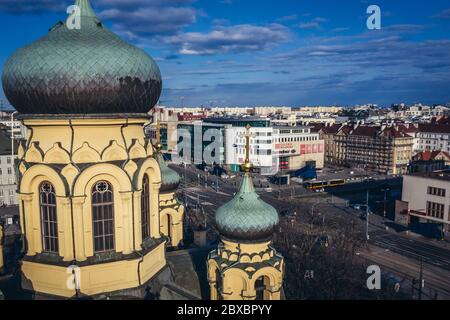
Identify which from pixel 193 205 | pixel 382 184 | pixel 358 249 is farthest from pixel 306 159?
pixel 358 249

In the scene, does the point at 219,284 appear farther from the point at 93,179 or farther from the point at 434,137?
the point at 434,137

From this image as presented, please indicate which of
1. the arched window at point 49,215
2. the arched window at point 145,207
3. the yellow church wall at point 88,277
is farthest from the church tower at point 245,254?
the arched window at point 49,215

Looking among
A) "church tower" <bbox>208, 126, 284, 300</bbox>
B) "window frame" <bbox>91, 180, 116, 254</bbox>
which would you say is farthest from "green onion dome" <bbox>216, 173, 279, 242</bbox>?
"window frame" <bbox>91, 180, 116, 254</bbox>

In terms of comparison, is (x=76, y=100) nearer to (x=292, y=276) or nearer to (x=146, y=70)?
(x=146, y=70)

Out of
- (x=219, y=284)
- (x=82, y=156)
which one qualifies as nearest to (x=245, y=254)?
(x=219, y=284)

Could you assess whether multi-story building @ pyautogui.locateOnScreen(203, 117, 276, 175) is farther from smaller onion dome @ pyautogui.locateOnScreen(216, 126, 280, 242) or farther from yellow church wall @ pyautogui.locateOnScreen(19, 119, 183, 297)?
yellow church wall @ pyautogui.locateOnScreen(19, 119, 183, 297)

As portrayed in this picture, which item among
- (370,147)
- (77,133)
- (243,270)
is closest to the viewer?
(77,133)
